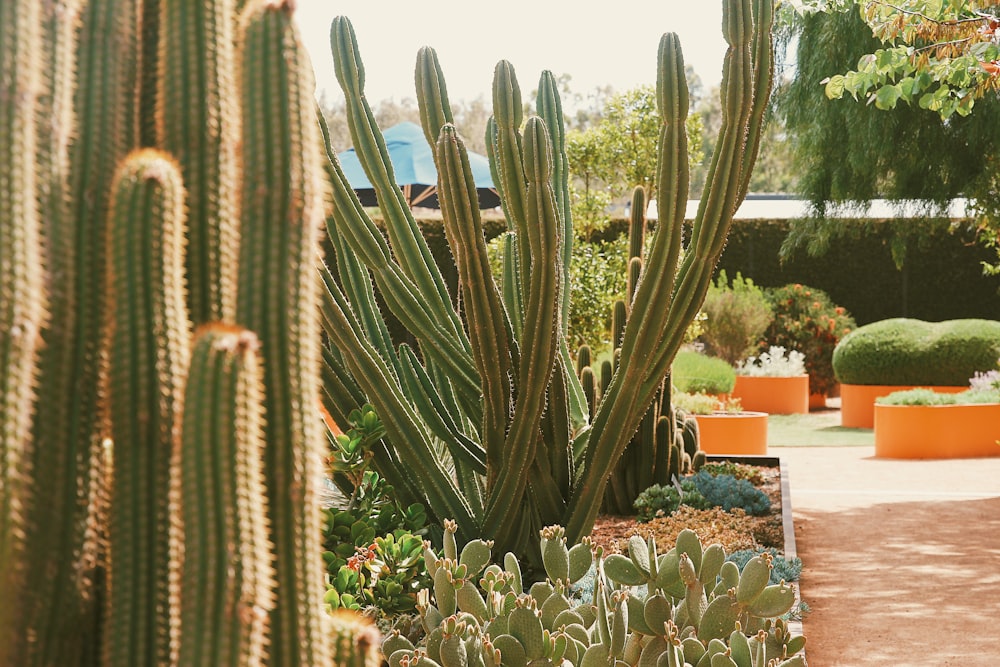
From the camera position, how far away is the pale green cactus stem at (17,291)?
1.13 meters

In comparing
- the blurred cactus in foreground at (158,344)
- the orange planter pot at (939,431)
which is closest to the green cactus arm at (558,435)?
the blurred cactus in foreground at (158,344)

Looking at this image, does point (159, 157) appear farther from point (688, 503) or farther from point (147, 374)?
point (688, 503)

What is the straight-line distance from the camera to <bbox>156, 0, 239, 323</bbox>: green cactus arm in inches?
53.2

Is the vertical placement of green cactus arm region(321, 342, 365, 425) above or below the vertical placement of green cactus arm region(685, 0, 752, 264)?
below

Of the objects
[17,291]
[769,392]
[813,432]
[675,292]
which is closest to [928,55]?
[675,292]

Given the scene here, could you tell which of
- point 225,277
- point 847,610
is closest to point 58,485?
point 225,277

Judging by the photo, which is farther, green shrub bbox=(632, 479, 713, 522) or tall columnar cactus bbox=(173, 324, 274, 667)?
green shrub bbox=(632, 479, 713, 522)

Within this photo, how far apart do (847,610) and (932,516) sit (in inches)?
95.7

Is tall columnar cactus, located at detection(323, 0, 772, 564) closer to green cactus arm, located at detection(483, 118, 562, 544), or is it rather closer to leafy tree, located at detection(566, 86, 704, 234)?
green cactus arm, located at detection(483, 118, 562, 544)

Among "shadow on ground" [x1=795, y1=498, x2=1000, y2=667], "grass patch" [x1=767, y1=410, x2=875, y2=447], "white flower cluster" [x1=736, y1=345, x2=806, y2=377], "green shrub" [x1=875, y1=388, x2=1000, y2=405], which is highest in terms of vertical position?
"white flower cluster" [x1=736, y1=345, x2=806, y2=377]

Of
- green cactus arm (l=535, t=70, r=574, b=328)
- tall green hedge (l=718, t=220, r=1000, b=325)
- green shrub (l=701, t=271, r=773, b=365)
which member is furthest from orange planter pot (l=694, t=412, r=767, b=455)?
tall green hedge (l=718, t=220, r=1000, b=325)

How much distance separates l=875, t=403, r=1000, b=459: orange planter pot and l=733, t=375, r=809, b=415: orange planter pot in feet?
9.53

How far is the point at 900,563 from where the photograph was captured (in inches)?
219

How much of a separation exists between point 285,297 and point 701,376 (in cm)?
943
